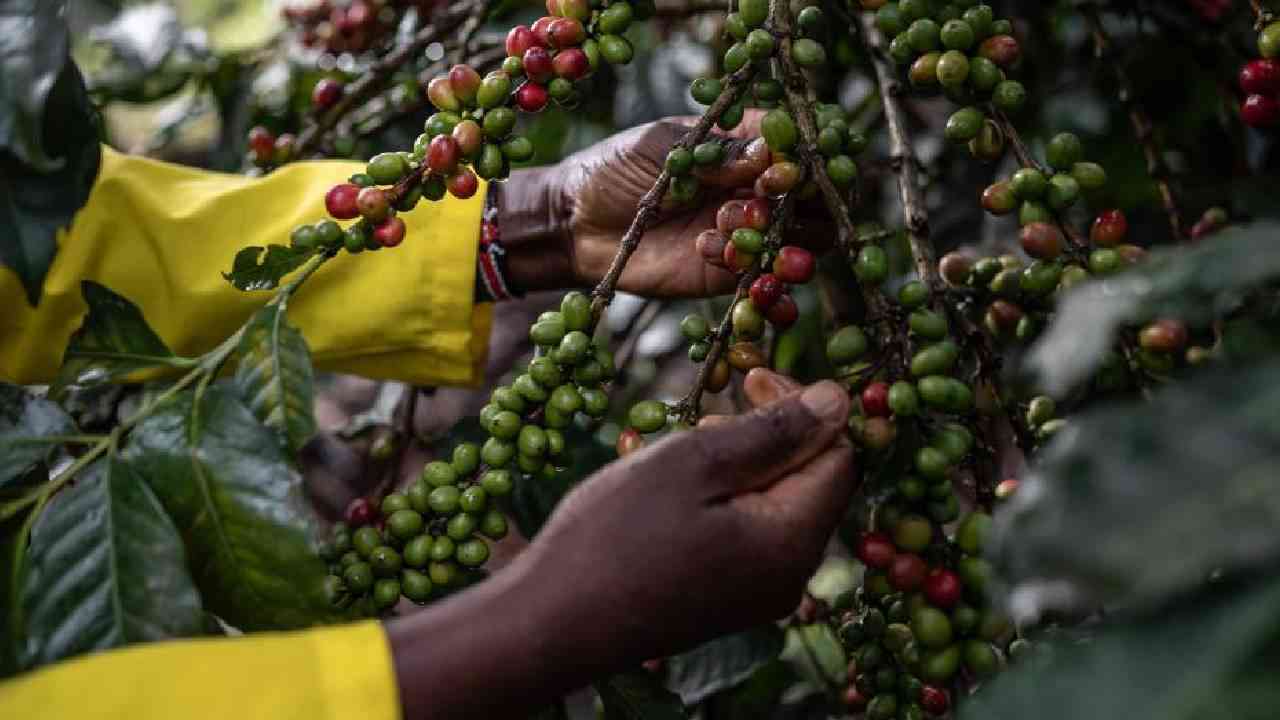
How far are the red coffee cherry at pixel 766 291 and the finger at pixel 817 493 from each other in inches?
6.3

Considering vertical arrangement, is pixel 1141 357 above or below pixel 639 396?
above

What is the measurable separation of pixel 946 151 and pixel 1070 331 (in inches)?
54.1

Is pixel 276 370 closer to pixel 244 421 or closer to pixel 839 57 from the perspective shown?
pixel 244 421

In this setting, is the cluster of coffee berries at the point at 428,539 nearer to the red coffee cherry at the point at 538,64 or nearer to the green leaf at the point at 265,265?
the green leaf at the point at 265,265

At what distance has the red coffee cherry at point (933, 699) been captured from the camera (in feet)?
3.18

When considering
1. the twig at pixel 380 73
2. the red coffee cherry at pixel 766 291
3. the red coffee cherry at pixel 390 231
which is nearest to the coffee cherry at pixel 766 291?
the red coffee cherry at pixel 766 291

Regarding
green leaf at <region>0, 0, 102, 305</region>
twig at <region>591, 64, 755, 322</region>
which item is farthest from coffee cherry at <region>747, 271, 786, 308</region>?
green leaf at <region>0, 0, 102, 305</region>

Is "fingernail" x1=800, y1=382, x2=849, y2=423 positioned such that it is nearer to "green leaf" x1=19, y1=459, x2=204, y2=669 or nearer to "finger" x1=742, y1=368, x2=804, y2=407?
"finger" x1=742, y1=368, x2=804, y2=407

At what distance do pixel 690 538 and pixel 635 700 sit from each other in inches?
13.8

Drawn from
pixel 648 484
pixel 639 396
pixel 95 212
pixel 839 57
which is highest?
pixel 839 57

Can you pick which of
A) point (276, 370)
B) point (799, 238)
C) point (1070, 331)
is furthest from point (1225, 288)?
point (276, 370)

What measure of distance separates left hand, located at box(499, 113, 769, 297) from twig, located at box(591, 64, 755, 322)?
15 centimetres

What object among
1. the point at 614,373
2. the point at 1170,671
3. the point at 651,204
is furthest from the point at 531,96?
the point at 1170,671

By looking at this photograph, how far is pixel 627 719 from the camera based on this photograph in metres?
1.09
